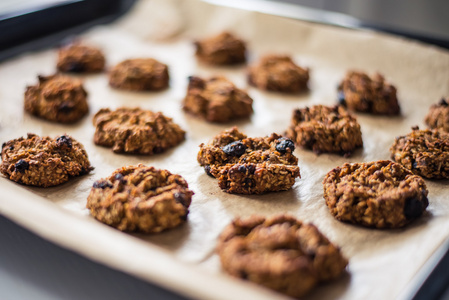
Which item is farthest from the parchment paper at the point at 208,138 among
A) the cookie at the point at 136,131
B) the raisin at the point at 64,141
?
the raisin at the point at 64,141

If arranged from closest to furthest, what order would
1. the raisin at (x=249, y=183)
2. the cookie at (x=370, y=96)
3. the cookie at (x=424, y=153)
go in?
the raisin at (x=249, y=183) → the cookie at (x=424, y=153) → the cookie at (x=370, y=96)

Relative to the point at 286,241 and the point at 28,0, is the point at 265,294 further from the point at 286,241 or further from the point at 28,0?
the point at 28,0

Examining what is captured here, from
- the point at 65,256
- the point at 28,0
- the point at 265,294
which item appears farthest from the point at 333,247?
the point at 28,0

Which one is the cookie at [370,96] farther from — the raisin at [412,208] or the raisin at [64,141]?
the raisin at [64,141]

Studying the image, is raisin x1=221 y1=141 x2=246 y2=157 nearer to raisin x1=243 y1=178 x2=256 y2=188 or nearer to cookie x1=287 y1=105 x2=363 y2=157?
raisin x1=243 y1=178 x2=256 y2=188

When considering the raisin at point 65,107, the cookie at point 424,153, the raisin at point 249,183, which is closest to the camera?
the raisin at point 249,183

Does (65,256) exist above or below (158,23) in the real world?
above
